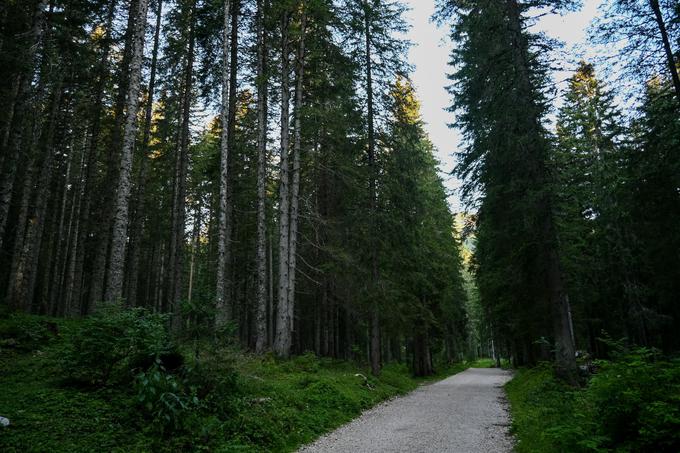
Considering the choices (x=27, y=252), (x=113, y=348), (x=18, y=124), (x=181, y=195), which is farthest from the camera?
(x=181, y=195)

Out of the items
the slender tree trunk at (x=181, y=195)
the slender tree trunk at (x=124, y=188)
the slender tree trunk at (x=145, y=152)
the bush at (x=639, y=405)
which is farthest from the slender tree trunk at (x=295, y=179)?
the bush at (x=639, y=405)

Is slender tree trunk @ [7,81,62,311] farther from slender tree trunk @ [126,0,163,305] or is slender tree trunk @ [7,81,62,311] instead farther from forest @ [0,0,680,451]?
slender tree trunk @ [126,0,163,305]

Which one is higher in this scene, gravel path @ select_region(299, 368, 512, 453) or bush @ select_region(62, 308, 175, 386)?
bush @ select_region(62, 308, 175, 386)

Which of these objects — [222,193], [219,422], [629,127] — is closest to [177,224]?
[222,193]

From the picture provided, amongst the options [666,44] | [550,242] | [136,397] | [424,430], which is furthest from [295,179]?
[666,44]

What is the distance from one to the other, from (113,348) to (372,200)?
13149mm

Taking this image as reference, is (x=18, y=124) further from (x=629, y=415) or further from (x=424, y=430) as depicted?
(x=629, y=415)

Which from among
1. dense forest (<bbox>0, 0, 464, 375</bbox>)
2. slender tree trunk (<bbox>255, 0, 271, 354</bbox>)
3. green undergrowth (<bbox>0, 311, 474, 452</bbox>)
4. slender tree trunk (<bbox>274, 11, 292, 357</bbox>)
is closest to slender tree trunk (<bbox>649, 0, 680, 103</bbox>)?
dense forest (<bbox>0, 0, 464, 375</bbox>)

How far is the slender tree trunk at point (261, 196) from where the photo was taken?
14898 mm

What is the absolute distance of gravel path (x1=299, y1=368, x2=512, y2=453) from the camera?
24.5 feet

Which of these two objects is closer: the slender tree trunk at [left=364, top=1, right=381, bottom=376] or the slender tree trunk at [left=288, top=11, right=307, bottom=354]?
the slender tree trunk at [left=288, top=11, right=307, bottom=354]

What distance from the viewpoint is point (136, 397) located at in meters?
6.47

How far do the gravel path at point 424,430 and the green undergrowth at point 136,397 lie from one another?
2.59ft

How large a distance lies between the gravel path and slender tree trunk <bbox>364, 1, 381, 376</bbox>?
4365 mm
